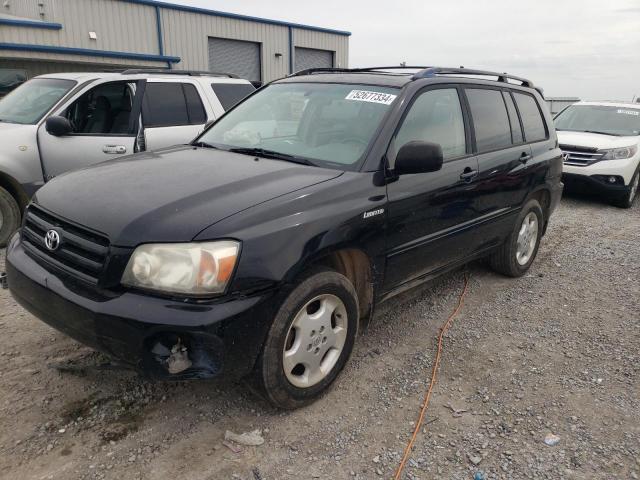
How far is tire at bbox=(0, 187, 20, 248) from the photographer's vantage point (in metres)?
5.20

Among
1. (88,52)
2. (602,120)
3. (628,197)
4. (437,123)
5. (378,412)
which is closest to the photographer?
(378,412)

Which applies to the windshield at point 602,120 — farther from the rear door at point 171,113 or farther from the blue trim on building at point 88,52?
the blue trim on building at point 88,52

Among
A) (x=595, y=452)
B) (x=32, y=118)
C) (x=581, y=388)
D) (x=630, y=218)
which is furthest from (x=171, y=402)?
(x=630, y=218)

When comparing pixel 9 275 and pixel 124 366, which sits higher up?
pixel 9 275

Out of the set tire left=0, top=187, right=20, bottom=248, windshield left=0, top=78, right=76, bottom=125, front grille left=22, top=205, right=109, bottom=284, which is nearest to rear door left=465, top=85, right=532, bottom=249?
front grille left=22, top=205, right=109, bottom=284

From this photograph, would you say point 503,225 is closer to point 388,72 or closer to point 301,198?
point 388,72

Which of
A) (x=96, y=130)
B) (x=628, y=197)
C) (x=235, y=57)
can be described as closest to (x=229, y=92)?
(x=96, y=130)

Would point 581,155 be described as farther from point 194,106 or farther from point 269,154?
point 269,154

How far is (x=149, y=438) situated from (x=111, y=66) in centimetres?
1706

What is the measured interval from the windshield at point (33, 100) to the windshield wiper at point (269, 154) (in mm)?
3249

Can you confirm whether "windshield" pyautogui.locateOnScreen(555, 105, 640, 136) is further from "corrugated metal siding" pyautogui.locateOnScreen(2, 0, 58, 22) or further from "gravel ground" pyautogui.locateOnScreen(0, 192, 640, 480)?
"corrugated metal siding" pyautogui.locateOnScreen(2, 0, 58, 22)

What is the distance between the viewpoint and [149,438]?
2543mm

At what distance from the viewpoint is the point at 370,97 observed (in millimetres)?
3355

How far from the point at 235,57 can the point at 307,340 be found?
20.0 meters
